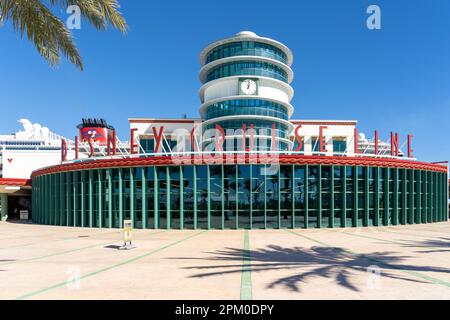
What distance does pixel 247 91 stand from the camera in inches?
1667

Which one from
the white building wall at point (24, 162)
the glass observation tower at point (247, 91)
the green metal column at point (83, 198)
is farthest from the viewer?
the white building wall at point (24, 162)

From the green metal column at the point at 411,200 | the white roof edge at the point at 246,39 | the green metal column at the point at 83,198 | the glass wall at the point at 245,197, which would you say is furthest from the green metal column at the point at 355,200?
the green metal column at the point at 83,198

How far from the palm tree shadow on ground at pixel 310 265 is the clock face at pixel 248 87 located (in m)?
30.5

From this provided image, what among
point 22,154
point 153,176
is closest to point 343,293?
point 153,176

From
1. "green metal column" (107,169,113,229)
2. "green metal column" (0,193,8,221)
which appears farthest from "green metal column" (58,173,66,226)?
"green metal column" (0,193,8,221)

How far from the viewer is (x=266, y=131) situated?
42.3m

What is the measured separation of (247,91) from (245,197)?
2145 cm

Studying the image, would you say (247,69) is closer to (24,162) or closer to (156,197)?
(156,197)

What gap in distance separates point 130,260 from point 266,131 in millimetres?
32344

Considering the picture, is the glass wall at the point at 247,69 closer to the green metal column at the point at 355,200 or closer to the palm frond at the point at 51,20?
the green metal column at the point at 355,200

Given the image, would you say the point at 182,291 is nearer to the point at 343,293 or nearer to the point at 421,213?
the point at 343,293

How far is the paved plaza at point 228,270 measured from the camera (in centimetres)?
868

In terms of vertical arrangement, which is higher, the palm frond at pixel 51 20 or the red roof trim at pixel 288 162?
the palm frond at pixel 51 20

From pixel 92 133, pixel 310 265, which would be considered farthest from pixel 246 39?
pixel 92 133
